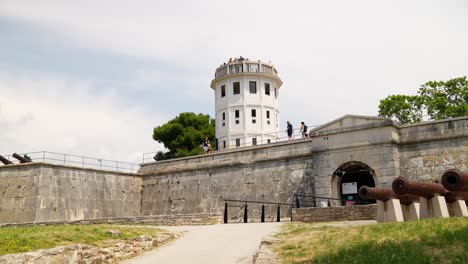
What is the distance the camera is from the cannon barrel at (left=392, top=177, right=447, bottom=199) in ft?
39.1

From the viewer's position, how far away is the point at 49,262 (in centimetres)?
981

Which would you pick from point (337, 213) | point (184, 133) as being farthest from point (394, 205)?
point (184, 133)

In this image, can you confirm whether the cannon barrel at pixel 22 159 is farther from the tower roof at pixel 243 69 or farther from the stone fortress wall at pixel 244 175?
the tower roof at pixel 243 69

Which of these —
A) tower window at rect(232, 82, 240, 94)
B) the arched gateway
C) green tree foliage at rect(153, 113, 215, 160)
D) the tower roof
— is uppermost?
the tower roof

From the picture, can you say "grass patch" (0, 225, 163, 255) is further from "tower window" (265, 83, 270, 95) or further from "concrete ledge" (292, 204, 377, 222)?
"tower window" (265, 83, 270, 95)

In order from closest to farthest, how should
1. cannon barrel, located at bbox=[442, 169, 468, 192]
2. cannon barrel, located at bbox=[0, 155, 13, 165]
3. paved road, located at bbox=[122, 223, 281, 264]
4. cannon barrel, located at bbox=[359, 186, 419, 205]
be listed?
cannon barrel, located at bbox=[442, 169, 468, 192]
paved road, located at bbox=[122, 223, 281, 264]
cannon barrel, located at bbox=[359, 186, 419, 205]
cannon barrel, located at bbox=[0, 155, 13, 165]

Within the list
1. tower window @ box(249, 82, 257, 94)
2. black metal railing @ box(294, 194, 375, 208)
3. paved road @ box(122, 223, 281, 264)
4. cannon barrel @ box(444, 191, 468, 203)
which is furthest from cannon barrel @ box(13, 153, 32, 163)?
cannon barrel @ box(444, 191, 468, 203)

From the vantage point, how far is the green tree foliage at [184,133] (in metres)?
43.1

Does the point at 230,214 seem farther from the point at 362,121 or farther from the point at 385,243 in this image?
the point at 385,243

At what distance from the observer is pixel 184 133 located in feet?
143

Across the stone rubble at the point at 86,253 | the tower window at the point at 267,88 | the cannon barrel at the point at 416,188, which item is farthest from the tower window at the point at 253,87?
the cannon barrel at the point at 416,188

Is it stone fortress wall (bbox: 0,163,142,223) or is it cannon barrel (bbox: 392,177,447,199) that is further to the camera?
stone fortress wall (bbox: 0,163,142,223)

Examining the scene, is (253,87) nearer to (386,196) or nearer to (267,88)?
(267,88)

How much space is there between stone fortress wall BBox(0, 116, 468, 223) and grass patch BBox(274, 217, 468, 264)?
9.56 m
